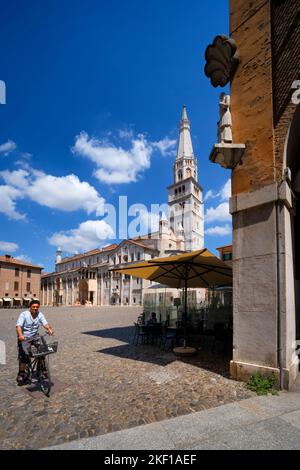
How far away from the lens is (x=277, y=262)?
18.3 ft

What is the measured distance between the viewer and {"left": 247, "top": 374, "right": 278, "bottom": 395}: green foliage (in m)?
5.18

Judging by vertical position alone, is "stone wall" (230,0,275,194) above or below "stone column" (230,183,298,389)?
above

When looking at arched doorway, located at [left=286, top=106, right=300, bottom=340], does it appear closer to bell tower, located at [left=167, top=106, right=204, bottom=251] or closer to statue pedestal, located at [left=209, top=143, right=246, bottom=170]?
statue pedestal, located at [left=209, top=143, right=246, bottom=170]

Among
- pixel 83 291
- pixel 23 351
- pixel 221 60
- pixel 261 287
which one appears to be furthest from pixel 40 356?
pixel 83 291

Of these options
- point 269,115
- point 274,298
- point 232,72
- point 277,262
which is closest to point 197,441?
point 274,298

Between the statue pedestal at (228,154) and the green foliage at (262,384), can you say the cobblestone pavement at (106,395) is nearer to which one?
the green foliage at (262,384)

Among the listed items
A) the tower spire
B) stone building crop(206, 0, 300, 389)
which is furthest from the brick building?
the tower spire

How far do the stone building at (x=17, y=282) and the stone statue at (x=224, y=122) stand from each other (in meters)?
63.0

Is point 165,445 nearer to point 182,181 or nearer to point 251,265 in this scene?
point 251,265

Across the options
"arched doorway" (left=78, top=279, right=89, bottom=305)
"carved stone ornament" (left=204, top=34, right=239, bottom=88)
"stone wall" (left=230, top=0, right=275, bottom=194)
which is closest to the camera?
"stone wall" (left=230, top=0, right=275, bottom=194)

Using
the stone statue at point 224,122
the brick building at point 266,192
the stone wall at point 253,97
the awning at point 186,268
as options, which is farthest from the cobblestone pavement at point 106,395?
the stone statue at point 224,122

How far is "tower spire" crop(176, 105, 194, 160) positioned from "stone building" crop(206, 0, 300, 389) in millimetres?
83027

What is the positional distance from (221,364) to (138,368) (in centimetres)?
218

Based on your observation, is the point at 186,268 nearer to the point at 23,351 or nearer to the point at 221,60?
the point at 23,351
